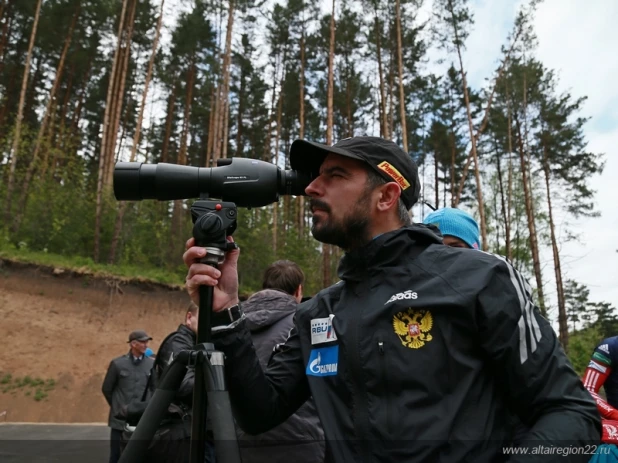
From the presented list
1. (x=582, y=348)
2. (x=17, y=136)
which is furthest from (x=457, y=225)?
(x=582, y=348)

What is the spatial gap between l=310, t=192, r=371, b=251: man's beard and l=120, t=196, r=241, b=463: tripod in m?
0.32

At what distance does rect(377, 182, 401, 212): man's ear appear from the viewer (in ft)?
5.13

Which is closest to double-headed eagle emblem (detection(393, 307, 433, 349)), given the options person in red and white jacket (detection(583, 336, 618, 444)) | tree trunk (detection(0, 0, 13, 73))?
person in red and white jacket (detection(583, 336, 618, 444))

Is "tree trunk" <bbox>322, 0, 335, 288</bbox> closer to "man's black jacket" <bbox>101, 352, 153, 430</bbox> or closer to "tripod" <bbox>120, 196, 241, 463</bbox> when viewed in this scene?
"man's black jacket" <bbox>101, 352, 153, 430</bbox>

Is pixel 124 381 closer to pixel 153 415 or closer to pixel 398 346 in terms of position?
pixel 153 415

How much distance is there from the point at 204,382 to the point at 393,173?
0.89 meters

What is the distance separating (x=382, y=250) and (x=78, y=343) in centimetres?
1374

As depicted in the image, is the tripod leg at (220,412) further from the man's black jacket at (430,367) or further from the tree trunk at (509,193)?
the tree trunk at (509,193)

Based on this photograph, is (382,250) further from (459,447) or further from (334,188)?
(459,447)

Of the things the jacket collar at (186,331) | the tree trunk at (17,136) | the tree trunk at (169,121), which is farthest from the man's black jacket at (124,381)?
the tree trunk at (169,121)

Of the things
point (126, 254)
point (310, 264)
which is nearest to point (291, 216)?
point (310, 264)

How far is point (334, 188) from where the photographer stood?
1588 mm

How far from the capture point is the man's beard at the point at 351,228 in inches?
60.9

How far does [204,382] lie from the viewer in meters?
1.27
